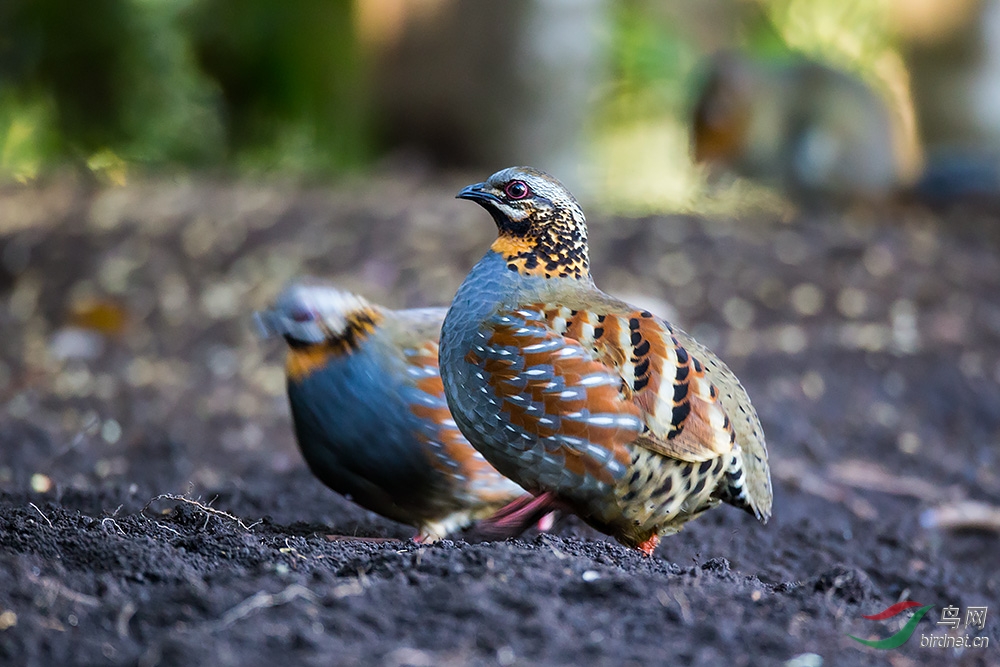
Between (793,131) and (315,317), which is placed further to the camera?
(793,131)

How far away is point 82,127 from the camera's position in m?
11.3

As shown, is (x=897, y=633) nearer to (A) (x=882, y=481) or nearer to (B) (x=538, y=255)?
(B) (x=538, y=255)

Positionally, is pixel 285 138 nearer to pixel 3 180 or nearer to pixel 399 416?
pixel 3 180

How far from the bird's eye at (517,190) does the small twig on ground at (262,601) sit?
137 centimetres

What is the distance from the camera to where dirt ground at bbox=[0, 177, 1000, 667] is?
2.23m

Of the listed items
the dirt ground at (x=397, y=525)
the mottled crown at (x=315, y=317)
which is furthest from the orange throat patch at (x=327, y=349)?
the dirt ground at (x=397, y=525)

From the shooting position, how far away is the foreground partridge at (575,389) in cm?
297

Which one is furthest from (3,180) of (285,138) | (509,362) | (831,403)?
(509,362)

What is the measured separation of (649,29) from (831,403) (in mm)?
8344

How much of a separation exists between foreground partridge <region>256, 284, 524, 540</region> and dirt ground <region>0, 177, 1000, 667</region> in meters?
0.24

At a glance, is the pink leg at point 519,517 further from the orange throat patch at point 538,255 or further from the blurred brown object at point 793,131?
the blurred brown object at point 793,131

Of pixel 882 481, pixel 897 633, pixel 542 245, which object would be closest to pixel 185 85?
pixel 882 481

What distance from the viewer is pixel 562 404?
296 cm

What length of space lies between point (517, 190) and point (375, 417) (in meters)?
0.94
